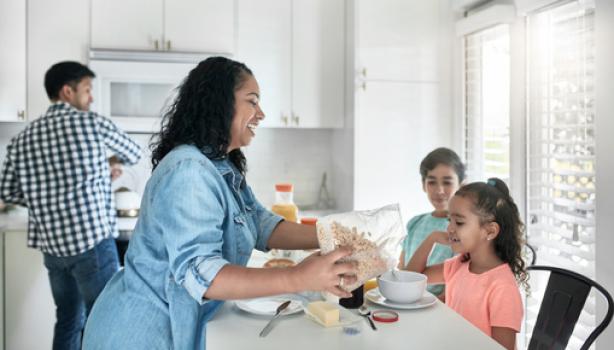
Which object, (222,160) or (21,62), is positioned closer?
(222,160)

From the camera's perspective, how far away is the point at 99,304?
139 centimetres

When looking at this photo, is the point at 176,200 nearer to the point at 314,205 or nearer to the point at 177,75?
the point at 177,75

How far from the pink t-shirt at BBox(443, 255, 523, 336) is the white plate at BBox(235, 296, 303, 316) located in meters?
0.51

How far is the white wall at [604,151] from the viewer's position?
196 cm

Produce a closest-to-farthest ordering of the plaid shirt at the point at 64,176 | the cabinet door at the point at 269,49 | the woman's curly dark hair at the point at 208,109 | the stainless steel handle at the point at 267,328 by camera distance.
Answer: the stainless steel handle at the point at 267,328 < the woman's curly dark hair at the point at 208,109 < the plaid shirt at the point at 64,176 < the cabinet door at the point at 269,49

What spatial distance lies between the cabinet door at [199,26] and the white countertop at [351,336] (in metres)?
2.31

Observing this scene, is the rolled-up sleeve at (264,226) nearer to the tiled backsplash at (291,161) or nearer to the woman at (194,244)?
the woman at (194,244)

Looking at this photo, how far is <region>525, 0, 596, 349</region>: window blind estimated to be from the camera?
7.11 feet

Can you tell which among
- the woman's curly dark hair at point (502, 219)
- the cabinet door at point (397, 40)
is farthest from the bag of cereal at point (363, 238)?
the cabinet door at point (397, 40)

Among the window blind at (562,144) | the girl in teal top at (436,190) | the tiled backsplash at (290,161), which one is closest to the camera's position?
the window blind at (562,144)

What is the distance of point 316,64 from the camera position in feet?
11.7

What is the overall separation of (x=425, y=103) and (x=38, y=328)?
2.41 metres

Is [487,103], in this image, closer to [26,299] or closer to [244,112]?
[244,112]

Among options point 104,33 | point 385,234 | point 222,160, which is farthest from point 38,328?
point 385,234
